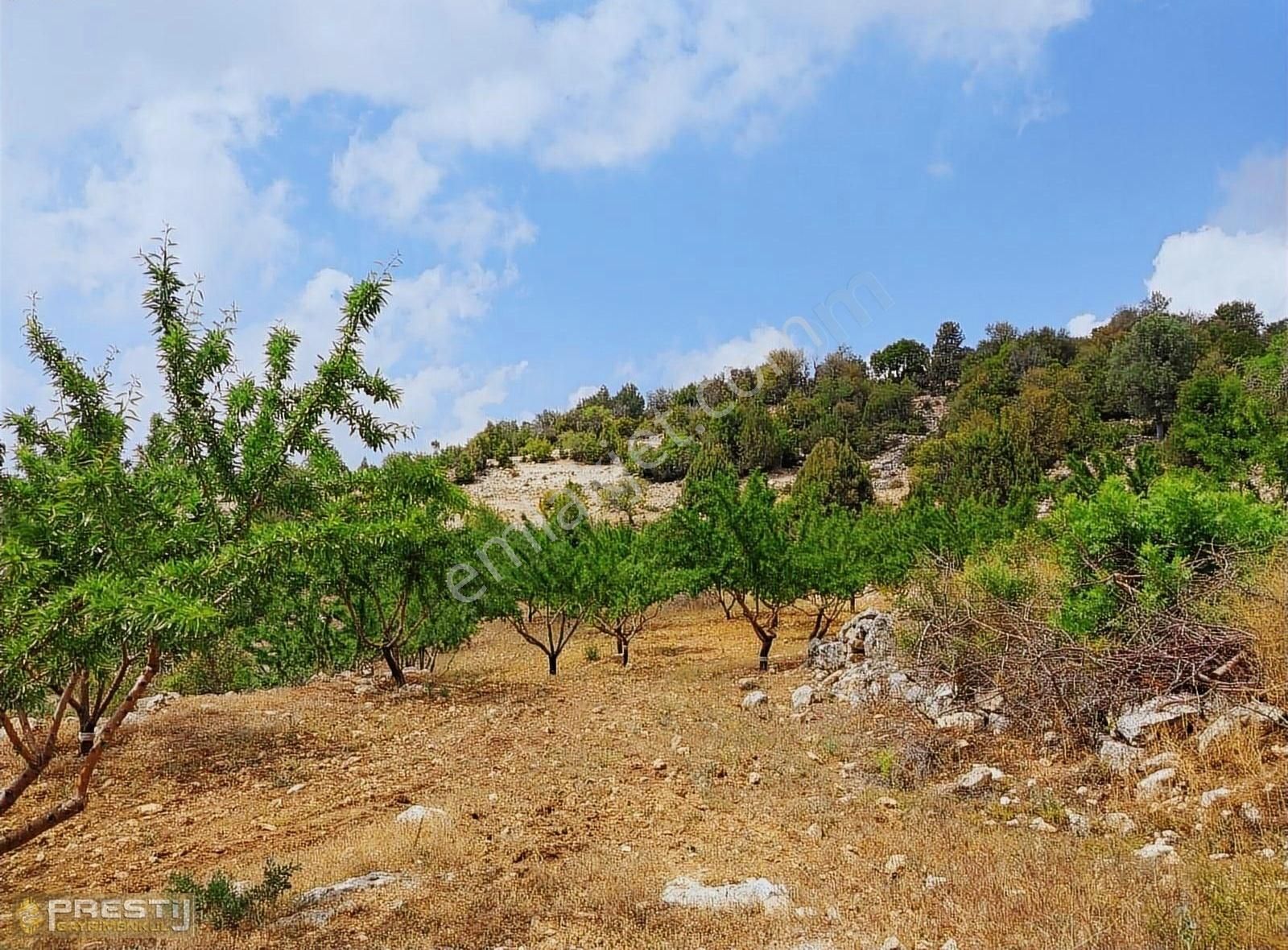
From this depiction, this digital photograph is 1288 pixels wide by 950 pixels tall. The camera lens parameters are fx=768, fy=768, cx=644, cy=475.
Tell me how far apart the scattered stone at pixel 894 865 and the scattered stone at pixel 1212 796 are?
2074 millimetres

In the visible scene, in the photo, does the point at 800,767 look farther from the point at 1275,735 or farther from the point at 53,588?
the point at 53,588

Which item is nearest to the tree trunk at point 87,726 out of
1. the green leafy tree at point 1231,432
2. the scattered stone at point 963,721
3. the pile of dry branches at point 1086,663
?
the scattered stone at point 963,721

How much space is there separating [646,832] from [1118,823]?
3.25m

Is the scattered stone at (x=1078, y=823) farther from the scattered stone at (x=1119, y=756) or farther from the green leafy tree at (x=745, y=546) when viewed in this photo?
the green leafy tree at (x=745, y=546)

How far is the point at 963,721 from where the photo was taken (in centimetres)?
748

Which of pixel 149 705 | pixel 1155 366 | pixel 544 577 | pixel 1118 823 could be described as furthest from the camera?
pixel 1155 366

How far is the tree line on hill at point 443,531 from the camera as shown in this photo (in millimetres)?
3387

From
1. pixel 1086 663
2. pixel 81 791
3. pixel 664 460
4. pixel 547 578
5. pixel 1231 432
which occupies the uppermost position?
pixel 664 460

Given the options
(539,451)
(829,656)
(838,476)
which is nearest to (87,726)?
(829,656)

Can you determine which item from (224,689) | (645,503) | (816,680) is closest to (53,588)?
(816,680)

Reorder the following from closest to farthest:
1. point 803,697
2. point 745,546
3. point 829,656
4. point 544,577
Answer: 1. point 803,697
2. point 829,656
3. point 745,546
4. point 544,577

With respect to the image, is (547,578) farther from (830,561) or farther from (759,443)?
(759,443)

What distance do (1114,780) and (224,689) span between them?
14.2m

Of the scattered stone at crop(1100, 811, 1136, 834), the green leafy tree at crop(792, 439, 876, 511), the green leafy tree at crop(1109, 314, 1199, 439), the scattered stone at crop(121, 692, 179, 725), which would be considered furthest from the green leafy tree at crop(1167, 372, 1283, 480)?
the scattered stone at crop(121, 692, 179, 725)
